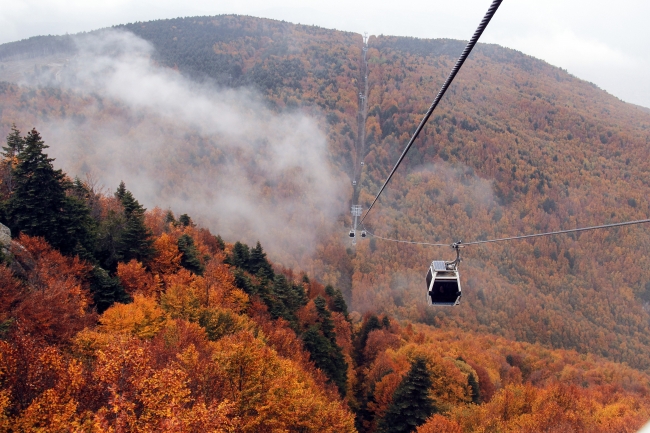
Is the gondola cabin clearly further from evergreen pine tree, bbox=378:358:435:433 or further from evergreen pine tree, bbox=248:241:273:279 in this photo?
evergreen pine tree, bbox=248:241:273:279

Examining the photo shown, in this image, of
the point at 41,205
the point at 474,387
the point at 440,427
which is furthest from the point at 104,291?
the point at 474,387

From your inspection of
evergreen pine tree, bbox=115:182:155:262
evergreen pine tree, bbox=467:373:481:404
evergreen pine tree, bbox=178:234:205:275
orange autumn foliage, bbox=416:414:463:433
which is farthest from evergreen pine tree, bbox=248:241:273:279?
orange autumn foliage, bbox=416:414:463:433

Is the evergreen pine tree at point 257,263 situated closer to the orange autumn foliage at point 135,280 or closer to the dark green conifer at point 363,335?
the dark green conifer at point 363,335

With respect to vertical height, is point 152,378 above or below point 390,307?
above

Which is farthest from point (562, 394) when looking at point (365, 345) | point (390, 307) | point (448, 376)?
point (390, 307)

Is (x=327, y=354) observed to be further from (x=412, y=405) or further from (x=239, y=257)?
(x=239, y=257)

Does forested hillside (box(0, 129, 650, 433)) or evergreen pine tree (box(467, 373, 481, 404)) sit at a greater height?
forested hillside (box(0, 129, 650, 433))

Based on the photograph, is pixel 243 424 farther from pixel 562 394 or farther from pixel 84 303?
pixel 562 394
